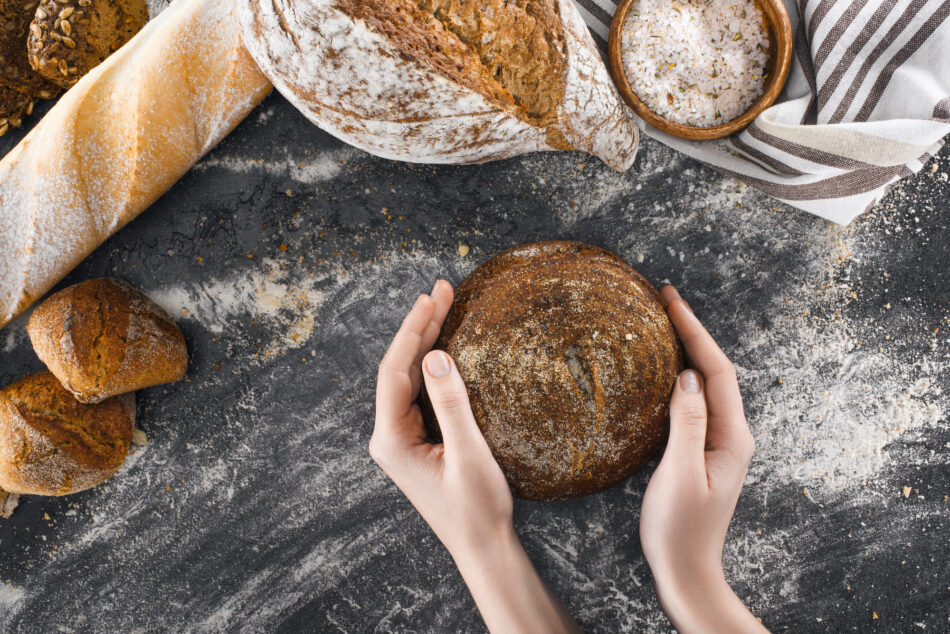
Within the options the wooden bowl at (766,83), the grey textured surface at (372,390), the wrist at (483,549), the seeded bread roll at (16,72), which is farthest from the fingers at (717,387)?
the seeded bread roll at (16,72)

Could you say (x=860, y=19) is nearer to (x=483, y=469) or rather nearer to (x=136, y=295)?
(x=483, y=469)

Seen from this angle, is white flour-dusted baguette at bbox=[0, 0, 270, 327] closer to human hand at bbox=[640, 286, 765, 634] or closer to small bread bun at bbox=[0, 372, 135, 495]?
small bread bun at bbox=[0, 372, 135, 495]

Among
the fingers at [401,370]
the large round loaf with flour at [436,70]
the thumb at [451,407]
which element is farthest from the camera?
the fingers at [401,370]

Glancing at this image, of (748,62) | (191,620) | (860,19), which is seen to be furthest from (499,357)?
(191,620)

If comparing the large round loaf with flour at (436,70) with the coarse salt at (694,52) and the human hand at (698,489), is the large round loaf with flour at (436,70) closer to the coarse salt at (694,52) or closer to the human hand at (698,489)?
the coarse salt at (694,52)

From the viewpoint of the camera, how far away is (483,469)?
1.11m

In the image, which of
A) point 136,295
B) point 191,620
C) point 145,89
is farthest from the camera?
point 191,620

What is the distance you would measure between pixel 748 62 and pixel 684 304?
58 centimetres

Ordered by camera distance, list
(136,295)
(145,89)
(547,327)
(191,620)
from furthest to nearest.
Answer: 1. (191,620)
2. (136,295)
3. (145,89)
4. (547,327)

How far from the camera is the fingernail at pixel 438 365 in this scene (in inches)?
43.2

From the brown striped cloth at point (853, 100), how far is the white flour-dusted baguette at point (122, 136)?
2.97ft

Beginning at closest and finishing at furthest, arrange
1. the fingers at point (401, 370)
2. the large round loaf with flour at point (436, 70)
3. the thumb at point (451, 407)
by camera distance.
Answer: the large round loaf with flour at point (436, 70) → the thumb at point (451, 407) → the fingers at point (401, 370)

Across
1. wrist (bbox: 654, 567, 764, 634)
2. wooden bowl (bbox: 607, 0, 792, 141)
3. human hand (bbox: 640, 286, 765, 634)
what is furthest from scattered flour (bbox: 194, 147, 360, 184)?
wrist (bbox: 654, 567, 764, 634)

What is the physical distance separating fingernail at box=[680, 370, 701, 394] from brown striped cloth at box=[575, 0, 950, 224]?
0.57m
